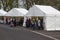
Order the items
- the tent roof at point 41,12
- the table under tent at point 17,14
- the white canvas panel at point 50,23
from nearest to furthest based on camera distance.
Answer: the white canvas panel at point 50,23 → the tent roof at point 41,12 → the table under tent at point 17,14

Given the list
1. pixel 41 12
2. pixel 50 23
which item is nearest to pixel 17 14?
pixel 41 12

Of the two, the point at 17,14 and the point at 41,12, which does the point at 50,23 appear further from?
the point at 17,14

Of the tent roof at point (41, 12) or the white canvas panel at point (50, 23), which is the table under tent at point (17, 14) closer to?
the tent roof at point (41, 12)

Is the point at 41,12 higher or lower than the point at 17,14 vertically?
higher

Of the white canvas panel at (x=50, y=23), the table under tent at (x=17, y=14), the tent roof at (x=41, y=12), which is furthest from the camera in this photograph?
the table under tent at (x=17, y=14)

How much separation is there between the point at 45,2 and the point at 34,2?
4.84m

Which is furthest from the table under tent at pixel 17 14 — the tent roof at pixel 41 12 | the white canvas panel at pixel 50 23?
the white canvas panel at pixel 50 23

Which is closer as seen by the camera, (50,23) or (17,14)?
(50,23)

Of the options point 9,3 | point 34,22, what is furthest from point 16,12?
point 9,3

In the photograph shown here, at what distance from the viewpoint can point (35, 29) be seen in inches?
1118

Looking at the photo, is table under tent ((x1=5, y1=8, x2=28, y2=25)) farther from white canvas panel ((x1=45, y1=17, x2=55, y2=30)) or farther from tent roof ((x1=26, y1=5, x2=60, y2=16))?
white canvas panel ((x1=45, y1=17, x2=55, y2=30))

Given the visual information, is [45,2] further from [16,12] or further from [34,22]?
[34,22]

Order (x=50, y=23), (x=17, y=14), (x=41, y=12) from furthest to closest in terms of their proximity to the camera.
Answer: (x=17, y=14), (x=41, y=12), (x=50, y=23)

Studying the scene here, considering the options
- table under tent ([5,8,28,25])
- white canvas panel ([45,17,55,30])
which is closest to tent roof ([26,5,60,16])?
white canvas panel ([45,17,55,30])
